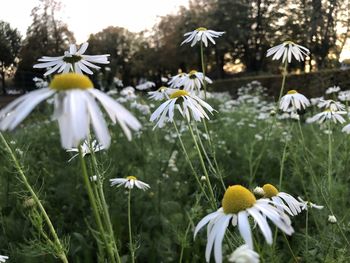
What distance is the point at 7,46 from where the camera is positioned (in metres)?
4.98

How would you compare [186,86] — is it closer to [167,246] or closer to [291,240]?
[167,246]

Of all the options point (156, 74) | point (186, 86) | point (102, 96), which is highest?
point (102, 96)

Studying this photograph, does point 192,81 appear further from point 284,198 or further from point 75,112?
point 75,112

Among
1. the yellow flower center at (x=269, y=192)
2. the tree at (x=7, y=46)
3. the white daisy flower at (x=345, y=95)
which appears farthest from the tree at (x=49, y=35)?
the yellow flower center at (x=269, y=192)

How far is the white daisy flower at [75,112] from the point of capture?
0.86m

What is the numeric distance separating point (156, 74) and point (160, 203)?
107ft

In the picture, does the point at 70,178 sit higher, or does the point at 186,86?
the point at 186,86

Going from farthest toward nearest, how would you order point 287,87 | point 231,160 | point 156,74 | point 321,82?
point 156,74 → point 287,87 → point 321,82 → point 231,160

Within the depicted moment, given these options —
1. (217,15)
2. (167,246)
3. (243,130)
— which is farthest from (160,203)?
(217,15)

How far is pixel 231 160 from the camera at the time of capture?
5215 mm

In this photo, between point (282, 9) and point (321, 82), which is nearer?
point (321, 82)

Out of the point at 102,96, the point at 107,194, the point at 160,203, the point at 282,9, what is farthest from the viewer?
the point at 282,9

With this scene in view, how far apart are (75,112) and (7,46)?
445cm

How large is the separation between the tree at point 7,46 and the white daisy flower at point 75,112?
341cm
